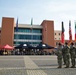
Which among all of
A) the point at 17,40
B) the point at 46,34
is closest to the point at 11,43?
the point at 17,40

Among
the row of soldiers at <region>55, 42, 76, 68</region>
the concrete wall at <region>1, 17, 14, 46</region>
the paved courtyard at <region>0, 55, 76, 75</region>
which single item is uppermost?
the concrete wall at <region>1, 17, 14, 46</region>

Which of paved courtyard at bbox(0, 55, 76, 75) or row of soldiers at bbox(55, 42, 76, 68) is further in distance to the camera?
row of soldiers at bbox(55, 42, 76, 68)

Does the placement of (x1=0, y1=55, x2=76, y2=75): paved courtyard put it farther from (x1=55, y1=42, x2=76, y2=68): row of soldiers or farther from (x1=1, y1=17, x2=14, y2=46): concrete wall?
(x1=1, y1=17, x2=14, y2=46): concrete wall

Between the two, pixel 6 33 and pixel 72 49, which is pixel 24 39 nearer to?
pixel 6 33

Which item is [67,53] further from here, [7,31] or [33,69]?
[7,31]

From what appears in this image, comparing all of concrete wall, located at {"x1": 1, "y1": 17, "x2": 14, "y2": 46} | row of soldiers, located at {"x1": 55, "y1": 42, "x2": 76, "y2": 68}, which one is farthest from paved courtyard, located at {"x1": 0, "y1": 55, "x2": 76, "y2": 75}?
concrete wall, located at {"x1": 1, "y1": 17, "x2": 14, "y2": 46}

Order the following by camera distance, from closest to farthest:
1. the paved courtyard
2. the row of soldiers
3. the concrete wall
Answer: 1. the paved courtyard
2. the row of soldiers
3. the concrete wall

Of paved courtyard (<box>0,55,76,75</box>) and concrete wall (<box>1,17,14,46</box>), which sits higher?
concrete wall (<box>1,17,14,46</box>)

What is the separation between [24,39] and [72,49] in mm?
73502

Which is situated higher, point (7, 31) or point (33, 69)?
point (7, 31)

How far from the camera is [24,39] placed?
285 ft

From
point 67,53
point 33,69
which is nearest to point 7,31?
point 67,53

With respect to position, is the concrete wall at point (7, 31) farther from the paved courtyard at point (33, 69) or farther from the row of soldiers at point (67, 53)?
the row of soldiers at point (67, 53)

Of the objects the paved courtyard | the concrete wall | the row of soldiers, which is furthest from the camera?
the concrete wall
